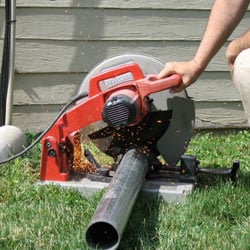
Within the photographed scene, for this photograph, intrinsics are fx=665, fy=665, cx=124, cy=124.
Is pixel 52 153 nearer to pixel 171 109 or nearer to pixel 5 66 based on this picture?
pixel 171 109

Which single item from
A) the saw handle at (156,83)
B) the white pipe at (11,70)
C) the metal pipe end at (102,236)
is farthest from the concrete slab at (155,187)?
the white pipe at (11,70)

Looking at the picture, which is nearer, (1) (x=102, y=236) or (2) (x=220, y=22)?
(1) (x=102, y=236)

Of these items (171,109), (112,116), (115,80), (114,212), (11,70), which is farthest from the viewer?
(11,70)

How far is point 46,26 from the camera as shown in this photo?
4.70 m

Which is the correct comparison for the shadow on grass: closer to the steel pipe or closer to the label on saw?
the steel pipe

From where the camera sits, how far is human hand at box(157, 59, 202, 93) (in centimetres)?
300

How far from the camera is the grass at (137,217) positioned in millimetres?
2734

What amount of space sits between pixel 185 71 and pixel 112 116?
44 cm

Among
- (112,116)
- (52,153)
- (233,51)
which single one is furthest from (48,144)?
(233,51)

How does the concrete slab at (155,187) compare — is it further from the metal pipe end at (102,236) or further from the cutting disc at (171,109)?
the metal pipe end at (102,236)

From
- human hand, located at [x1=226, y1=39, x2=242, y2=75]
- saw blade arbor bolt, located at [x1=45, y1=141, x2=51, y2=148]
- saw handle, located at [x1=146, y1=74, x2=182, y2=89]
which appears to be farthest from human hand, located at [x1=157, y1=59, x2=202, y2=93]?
saw blade arbor bolt, located at [x1=45, y1=141, x2=51, y2=148]

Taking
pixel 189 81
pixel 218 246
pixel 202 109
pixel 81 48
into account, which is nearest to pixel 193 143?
pixel 202 109

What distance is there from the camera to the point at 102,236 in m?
2.68

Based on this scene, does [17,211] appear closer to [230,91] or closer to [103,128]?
[103,128]
